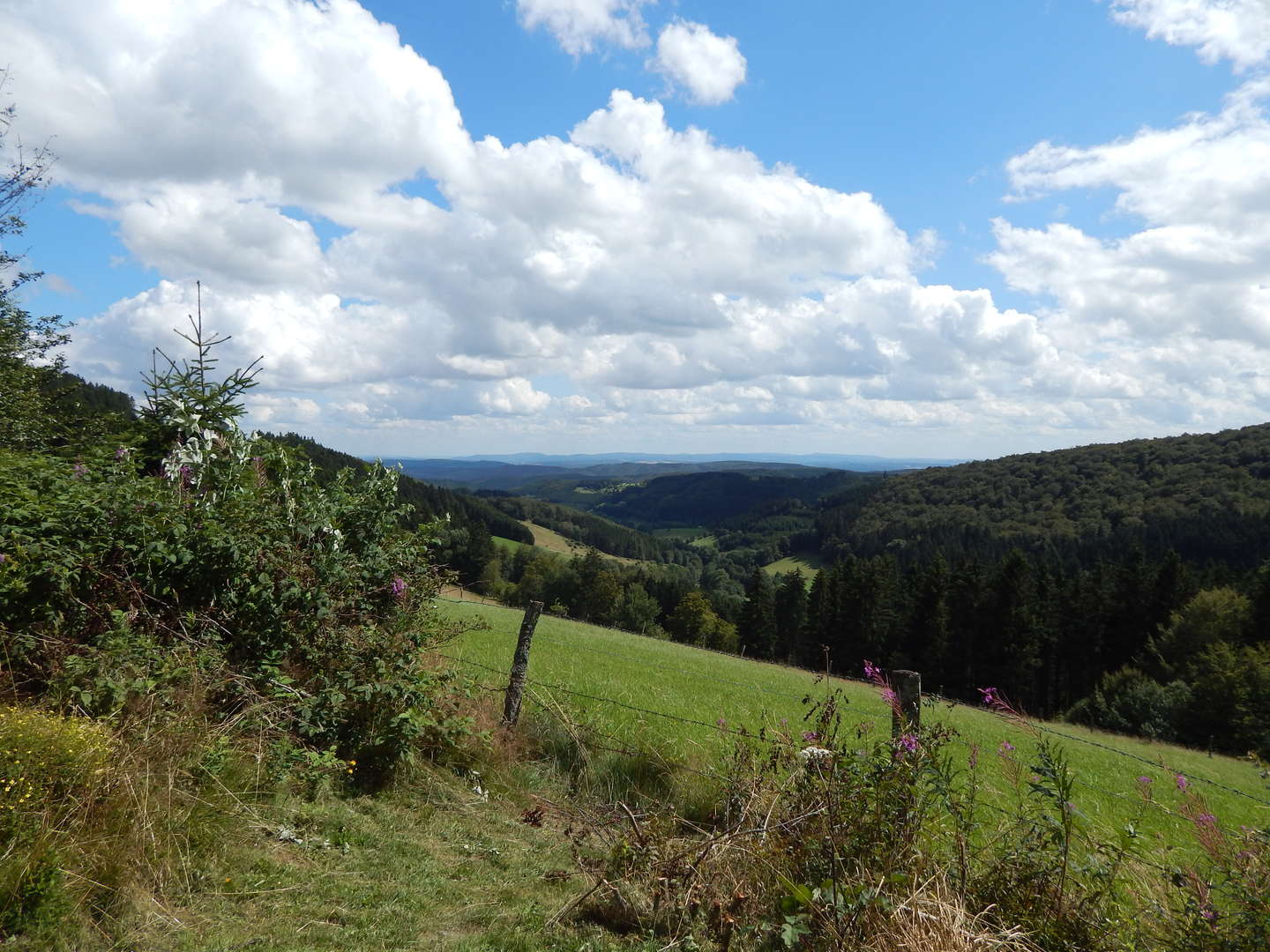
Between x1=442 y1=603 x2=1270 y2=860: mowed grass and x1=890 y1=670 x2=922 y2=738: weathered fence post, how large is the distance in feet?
0.44

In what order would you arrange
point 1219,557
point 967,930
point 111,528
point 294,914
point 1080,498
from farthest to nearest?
1. point 1080,498
2. point 1219,557
3. point 111,528
4. point 294,914
5. point 967,930

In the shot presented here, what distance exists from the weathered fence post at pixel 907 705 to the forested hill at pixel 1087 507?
93.3m

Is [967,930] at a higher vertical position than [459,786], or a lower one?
higher

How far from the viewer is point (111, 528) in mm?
5957

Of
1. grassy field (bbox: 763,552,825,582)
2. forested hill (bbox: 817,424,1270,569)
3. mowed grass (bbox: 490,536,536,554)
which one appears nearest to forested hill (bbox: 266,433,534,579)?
mowed grass (bbox: 490,536,536,554)

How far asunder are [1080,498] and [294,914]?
153558 millimetres

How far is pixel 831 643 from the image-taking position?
217 feet

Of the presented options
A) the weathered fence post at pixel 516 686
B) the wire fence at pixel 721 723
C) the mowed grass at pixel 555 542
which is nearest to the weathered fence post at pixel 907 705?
the wire fence at pixel 721 723

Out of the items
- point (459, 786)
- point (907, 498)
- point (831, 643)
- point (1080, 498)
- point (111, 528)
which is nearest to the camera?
point (111, 528)

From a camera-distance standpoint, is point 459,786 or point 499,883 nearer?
point 499,883

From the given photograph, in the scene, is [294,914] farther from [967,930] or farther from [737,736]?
[737,736]

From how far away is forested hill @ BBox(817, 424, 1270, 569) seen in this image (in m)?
103

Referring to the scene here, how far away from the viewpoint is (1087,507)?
12575 cm

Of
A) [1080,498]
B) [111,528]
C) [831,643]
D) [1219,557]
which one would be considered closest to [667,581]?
[831,643]
